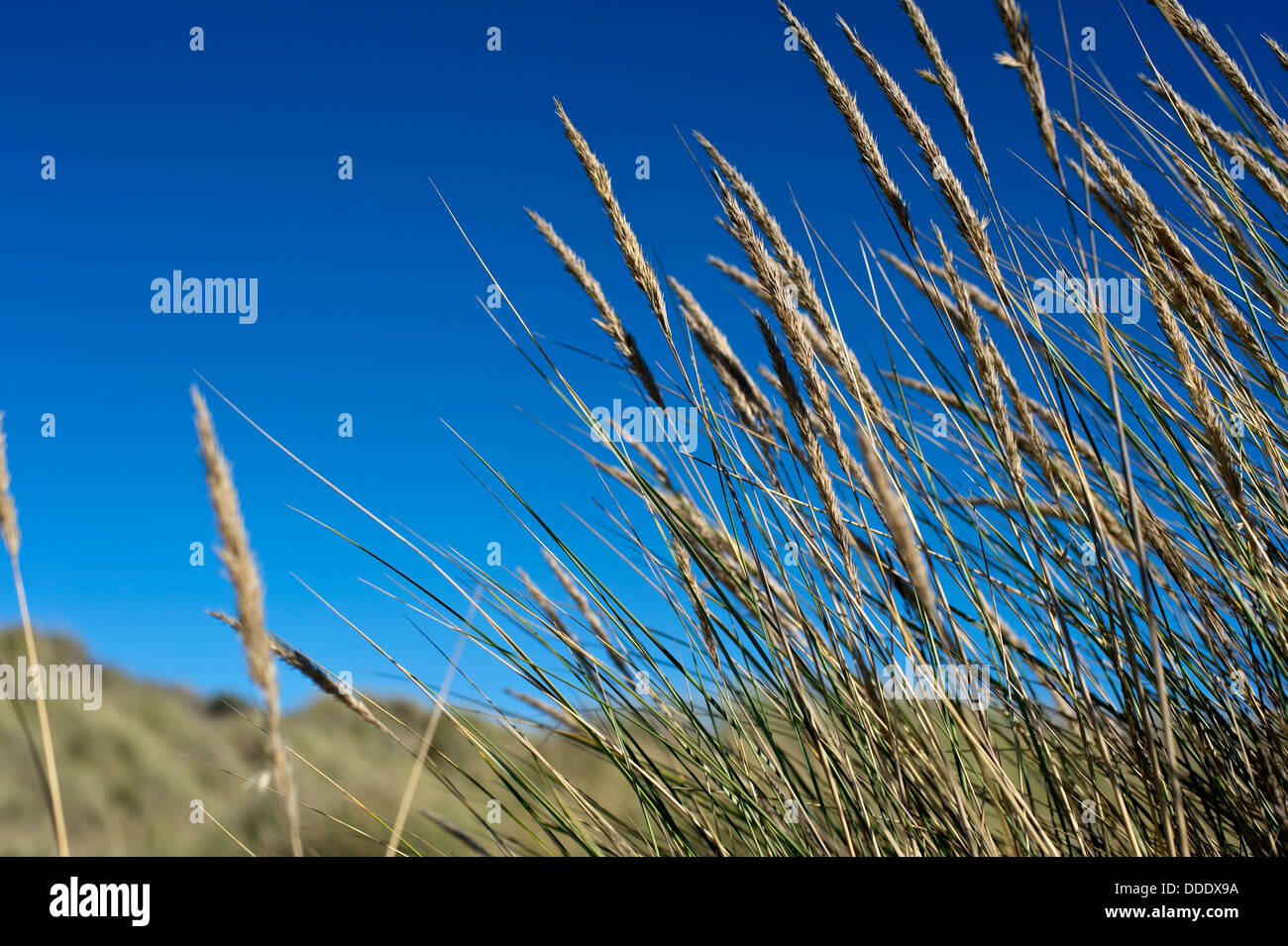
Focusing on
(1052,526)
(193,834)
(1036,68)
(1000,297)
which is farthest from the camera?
(193,834)

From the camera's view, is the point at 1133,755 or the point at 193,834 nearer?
the point at 1133,755

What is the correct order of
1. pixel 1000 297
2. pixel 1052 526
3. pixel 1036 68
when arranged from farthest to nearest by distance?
pixel 1052 526 → pixel 1000 297 → pixel 1036 68

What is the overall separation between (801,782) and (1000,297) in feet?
2.97

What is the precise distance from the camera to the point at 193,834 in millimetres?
6035

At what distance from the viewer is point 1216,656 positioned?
48.6 inches

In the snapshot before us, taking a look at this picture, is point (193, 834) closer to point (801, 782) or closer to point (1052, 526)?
point (801, 782)
